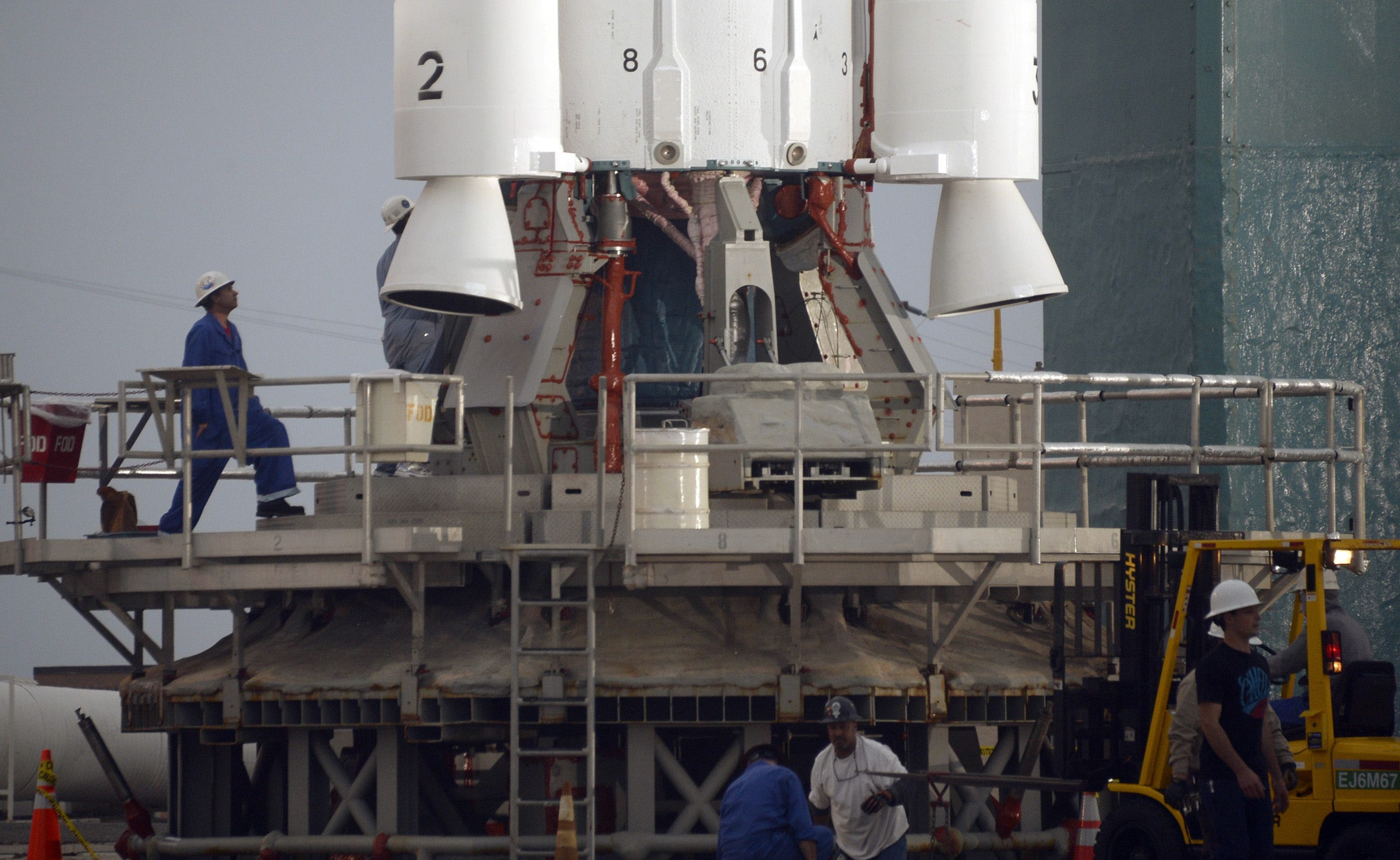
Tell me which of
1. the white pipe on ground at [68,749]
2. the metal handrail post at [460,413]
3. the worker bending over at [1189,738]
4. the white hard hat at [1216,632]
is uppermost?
the metal handrail post at [460,413]

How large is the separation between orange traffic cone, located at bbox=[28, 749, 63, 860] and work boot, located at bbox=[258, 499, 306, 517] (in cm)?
244

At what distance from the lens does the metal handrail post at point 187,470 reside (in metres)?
13.7

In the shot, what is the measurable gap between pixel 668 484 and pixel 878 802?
3.38m

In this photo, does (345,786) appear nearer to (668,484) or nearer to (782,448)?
(668,484)

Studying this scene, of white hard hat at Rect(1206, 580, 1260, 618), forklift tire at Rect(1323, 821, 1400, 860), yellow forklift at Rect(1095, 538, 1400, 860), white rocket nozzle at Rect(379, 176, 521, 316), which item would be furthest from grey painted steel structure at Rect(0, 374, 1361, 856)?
white hard hat at Rect(1206, 580, 1260, 618)

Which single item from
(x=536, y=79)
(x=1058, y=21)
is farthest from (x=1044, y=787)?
(x=1058, y=21)

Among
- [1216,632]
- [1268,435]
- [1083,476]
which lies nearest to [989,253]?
[1083,476]

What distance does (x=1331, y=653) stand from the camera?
10.5 metres

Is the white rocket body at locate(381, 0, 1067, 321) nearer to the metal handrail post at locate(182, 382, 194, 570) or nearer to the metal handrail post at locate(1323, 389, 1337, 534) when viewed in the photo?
the metal handrail post at locate(182, 382, 194, 570)

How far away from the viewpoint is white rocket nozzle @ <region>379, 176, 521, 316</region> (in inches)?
552

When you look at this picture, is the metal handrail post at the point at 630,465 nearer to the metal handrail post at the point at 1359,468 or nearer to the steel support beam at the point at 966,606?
the steel support beam at the point at 966,606

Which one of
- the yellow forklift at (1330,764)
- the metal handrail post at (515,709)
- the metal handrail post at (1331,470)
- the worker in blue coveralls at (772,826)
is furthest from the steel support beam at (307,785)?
the metal handrail post at (1331,470)

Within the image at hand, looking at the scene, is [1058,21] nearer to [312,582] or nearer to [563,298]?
[563,298]

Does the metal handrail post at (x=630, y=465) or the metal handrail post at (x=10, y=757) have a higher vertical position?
the metal handrail post at (x=630, y=465)
